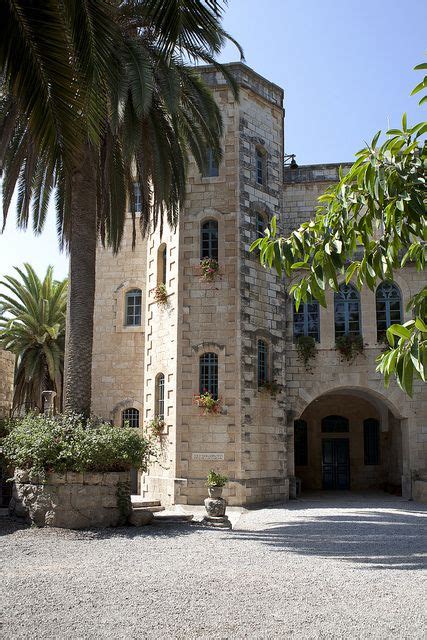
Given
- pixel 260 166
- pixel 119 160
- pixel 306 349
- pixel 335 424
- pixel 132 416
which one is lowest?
pixel 335 424

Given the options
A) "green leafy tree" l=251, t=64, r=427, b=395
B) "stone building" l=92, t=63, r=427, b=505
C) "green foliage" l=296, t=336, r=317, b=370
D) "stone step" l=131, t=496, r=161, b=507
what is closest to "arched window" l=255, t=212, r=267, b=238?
"stone building" l=92, t=63, r=427, b=505

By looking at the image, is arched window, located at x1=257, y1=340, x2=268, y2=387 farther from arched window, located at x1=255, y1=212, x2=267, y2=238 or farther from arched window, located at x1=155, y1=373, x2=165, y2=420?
arched window, located at x1=255, y1=212, x2=267, y2=238

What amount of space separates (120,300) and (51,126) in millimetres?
15700

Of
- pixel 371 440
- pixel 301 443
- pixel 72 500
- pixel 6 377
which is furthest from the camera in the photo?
pixel 301 443

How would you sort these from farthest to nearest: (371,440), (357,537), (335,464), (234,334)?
(335,464), (371,440), (234,334), (357,537)

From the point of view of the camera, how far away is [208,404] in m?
16.7

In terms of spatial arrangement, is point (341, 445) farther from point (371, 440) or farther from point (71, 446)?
point (71, 446)

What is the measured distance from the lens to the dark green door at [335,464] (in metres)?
24.4

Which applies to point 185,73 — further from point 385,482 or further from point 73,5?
point 385,482

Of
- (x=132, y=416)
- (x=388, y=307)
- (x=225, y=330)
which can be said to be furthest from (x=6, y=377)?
(x=388, y=307)

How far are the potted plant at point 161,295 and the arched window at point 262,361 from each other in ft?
9.99

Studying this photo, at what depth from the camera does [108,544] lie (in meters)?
10.3

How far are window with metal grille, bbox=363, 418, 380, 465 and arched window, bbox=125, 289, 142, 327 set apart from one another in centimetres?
1018

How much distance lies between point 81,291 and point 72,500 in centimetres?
423
